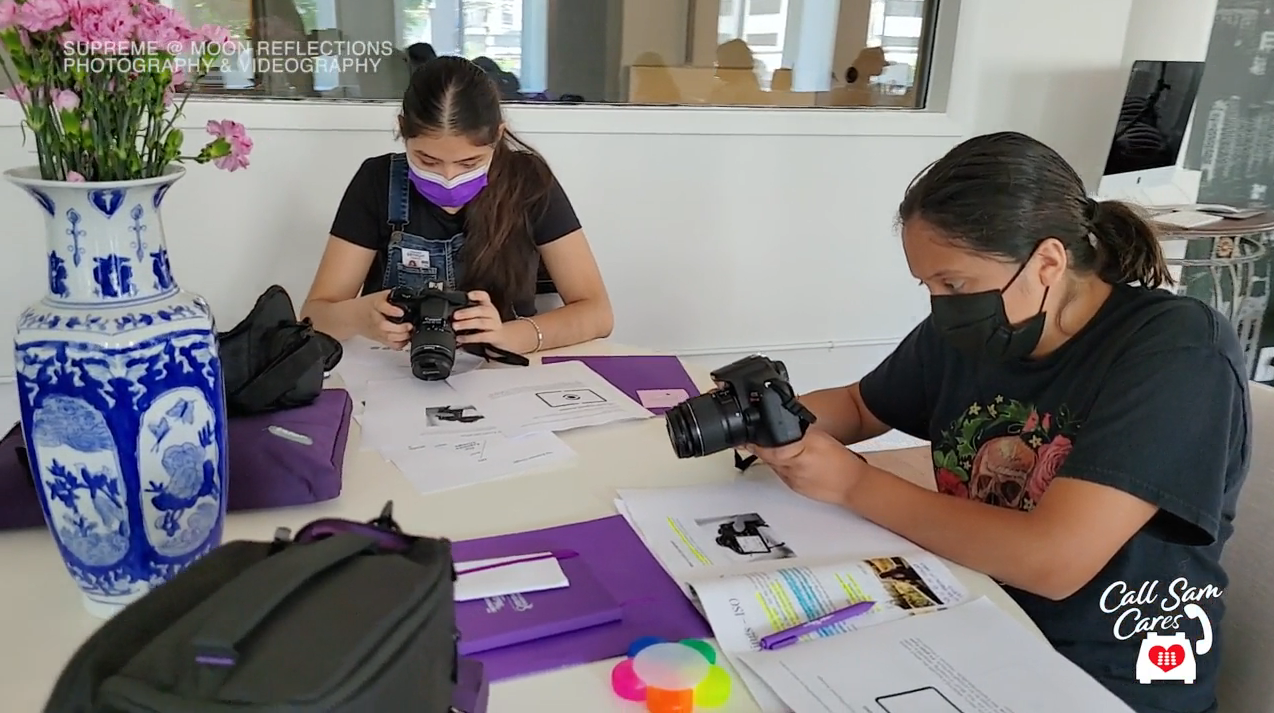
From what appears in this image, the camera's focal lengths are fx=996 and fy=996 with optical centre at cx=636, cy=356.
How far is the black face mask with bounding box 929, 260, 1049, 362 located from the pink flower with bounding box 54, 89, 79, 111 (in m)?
0.92

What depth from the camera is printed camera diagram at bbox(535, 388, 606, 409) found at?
1.40 meters

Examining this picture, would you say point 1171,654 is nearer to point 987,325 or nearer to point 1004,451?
point 1004,451

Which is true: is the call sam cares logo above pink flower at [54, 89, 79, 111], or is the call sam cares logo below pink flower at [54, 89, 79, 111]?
below

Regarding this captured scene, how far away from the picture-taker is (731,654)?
84 centimetres

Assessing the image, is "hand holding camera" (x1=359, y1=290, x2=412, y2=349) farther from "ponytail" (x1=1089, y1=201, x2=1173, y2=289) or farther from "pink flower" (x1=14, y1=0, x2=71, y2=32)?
"ponytail" (x1=1089, y1=201, x2=1173, y2=289)

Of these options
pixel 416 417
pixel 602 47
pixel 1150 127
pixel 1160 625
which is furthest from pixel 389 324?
pixel 1150 127

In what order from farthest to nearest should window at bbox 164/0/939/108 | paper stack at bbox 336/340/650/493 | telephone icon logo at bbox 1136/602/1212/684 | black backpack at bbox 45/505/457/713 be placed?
window at bbox 164/0/939/108, paper stack at bbox 336/340/650/493, telephone icon logo at bbox 1136/602/1212/684, black backpack at bbox 45/505/457/713

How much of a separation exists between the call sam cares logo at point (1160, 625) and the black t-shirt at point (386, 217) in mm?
1149

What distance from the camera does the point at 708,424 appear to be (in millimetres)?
1062

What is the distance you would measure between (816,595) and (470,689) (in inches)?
13.5

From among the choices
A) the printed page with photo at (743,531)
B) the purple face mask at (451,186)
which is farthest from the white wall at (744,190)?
the printed page with photo at (743,531)

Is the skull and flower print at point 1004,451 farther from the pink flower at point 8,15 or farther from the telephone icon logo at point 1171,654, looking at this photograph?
the pink flower at point 8,15

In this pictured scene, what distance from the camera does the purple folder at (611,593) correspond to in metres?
0.83

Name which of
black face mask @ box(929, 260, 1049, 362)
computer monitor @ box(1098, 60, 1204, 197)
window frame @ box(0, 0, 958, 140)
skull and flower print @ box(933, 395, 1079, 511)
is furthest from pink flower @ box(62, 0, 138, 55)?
computer monitor @ box(1098, 60, 1204, 197)
